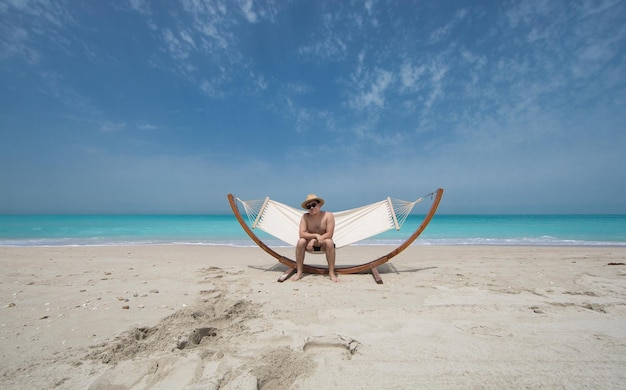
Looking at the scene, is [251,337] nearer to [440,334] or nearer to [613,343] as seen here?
[440,334]

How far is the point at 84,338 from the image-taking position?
2.11 m

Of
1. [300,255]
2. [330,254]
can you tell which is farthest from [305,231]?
[330,254]

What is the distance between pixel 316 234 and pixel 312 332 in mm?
2043

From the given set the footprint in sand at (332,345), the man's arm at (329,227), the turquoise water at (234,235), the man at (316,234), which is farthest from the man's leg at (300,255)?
the turquoise water at (234,235)

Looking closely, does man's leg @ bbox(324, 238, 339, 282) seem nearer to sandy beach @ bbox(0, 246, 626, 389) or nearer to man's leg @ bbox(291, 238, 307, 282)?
sandy beach @ bbox(0, 246, 626, 389)

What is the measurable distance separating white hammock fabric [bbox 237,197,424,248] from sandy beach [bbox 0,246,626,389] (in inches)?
28.7

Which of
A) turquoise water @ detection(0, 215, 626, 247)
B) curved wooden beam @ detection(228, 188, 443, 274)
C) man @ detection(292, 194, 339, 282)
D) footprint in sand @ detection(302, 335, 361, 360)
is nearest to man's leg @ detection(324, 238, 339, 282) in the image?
man @ detection(292, 194, 339, 282)

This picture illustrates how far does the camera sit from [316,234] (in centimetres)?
418

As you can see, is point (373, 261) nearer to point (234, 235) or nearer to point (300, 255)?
point (300, 255)

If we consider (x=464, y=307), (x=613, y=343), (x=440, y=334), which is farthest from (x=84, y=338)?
(x=613, y=343)

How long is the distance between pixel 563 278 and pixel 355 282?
2.95 m

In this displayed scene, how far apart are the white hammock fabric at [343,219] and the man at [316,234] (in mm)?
301

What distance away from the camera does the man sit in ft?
13.4

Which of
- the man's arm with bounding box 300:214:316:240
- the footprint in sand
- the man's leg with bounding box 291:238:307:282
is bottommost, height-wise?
the footprint in sand
